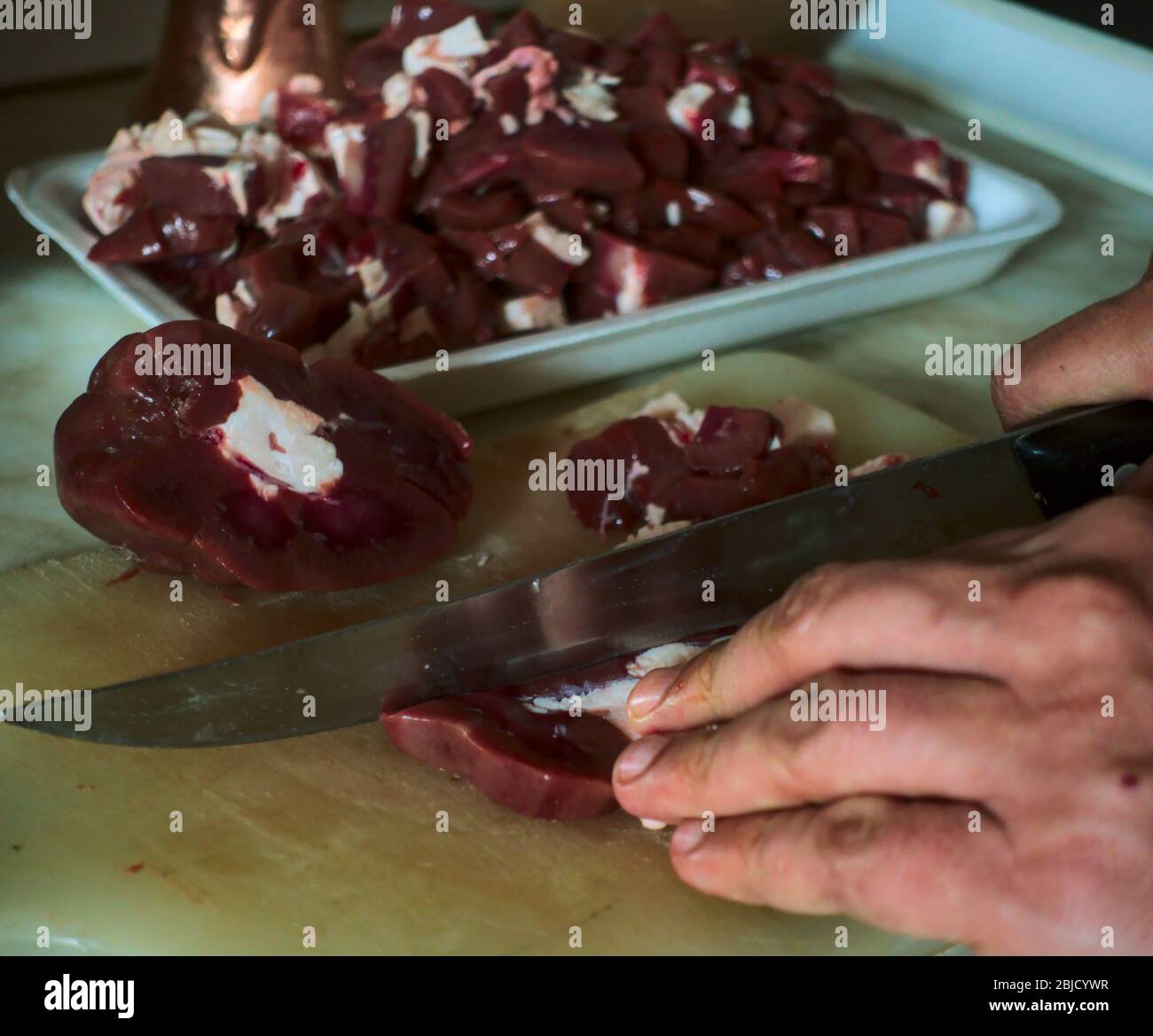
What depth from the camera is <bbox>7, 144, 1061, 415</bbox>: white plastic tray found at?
5.82ft

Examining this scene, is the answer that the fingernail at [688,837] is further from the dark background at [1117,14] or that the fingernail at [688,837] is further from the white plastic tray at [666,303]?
the dark background at [1117,14]

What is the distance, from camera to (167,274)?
1.94 meters

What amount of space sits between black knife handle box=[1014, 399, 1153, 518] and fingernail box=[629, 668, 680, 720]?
0.50 m

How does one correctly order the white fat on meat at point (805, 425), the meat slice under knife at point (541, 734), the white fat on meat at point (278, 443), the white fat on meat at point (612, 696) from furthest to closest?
the white fat on meat at point (805, 425) < the white fat on meat at point (278, 443) < the white fat on meat at point (612, 696) < the meat slice under knife at point (541, 734)

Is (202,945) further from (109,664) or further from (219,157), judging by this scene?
(219,157)

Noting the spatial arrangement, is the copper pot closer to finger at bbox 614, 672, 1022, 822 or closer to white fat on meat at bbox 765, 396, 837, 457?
white fat on meat at bbox 765, 396, 837, 457

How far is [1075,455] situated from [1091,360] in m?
0.13

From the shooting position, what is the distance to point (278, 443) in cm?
145

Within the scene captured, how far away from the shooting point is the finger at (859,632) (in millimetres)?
1053

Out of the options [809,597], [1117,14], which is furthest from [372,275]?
[1117,14]

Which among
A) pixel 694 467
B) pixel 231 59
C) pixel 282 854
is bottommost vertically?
pixel 282 854

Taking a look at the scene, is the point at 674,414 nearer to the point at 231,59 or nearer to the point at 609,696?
the point at 609,696

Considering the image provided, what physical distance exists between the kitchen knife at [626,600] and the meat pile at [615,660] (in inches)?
1.3

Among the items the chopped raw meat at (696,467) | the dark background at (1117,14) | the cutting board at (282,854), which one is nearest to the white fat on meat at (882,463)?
the chopped raw meat at (696,467)
